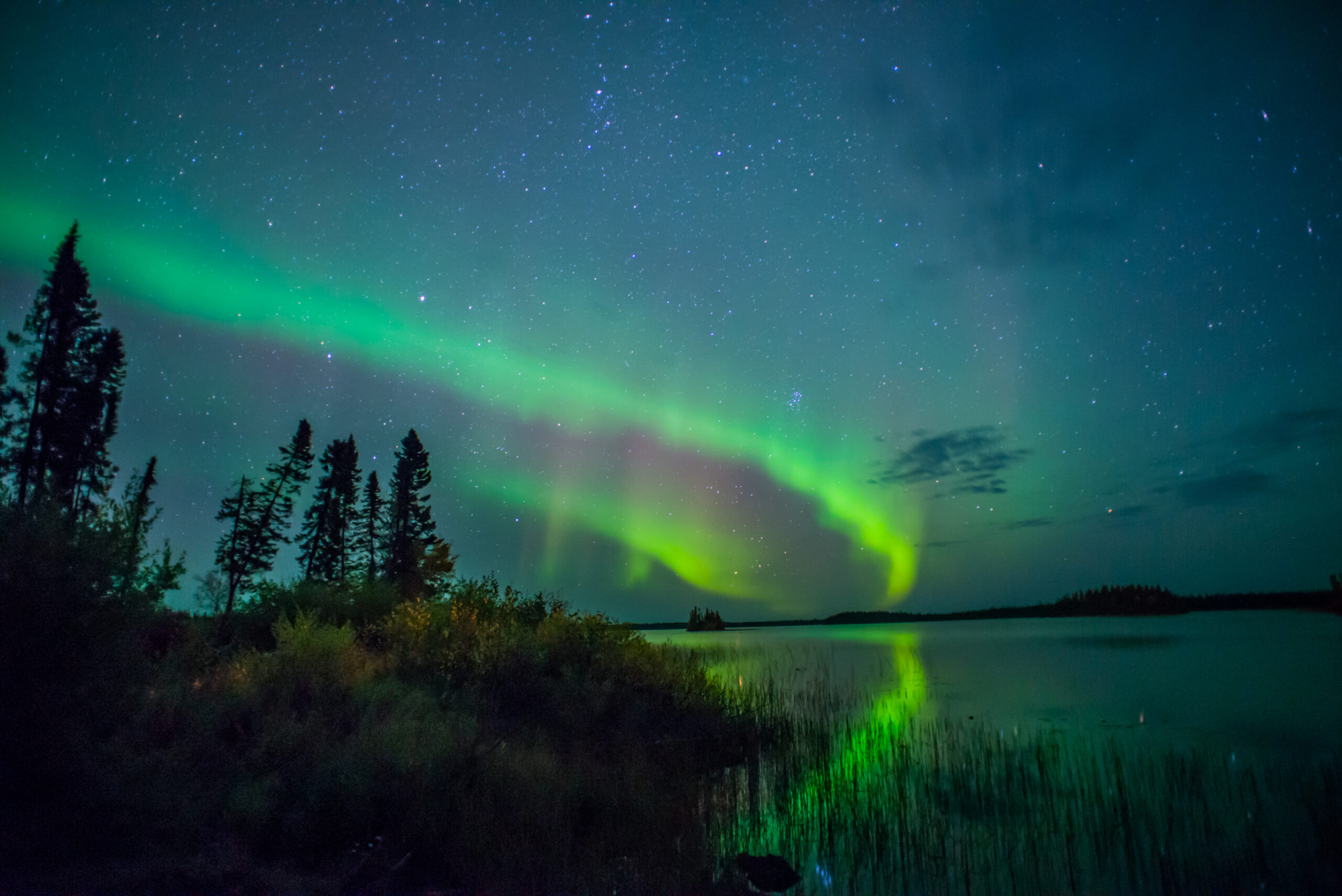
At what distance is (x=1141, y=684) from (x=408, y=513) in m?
46.7

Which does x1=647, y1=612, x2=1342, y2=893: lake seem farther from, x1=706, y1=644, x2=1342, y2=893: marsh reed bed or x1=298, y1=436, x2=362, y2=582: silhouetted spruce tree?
x1=298, y1=436, x2=362, y2=582: silhouetted spruce tree


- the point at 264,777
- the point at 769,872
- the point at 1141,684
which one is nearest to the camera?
the point at 264,777

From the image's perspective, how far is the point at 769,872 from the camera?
316 inches

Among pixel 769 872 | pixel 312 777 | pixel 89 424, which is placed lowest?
pixel 769 872

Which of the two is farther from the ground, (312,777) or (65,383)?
(65,383)

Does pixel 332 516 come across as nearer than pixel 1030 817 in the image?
No

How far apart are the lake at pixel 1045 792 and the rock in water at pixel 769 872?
250mm

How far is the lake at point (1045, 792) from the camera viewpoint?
8.20 meters

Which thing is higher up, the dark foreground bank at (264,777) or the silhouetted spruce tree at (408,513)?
the silhouetted spruce tree at (408,513)

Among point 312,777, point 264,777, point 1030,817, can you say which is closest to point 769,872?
point 1030,817

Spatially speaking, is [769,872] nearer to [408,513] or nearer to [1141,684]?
[1141,684]

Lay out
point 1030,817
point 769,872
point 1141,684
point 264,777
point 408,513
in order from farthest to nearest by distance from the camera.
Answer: point 408,513
point 1141,684
point 1030,817
point 769,872
point 264,777

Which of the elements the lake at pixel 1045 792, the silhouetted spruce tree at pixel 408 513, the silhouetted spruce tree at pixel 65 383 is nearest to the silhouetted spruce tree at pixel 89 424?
the silhouetted spruce tree at pixel 65 383

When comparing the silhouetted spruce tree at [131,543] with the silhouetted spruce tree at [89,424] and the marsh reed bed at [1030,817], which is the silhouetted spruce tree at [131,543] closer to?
the marsh reed bed at [1030,817]
